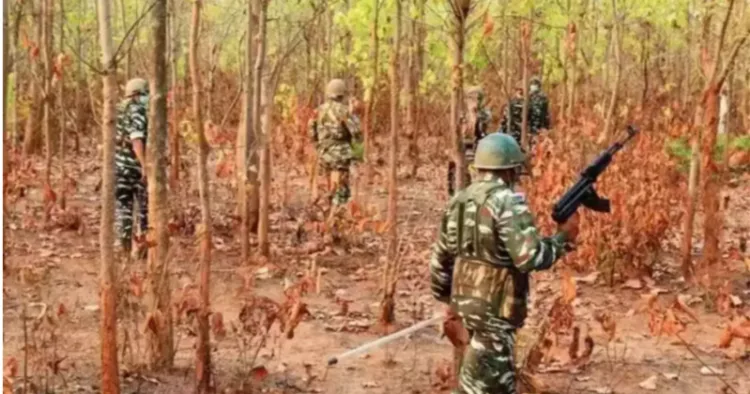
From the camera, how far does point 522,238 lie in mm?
3430

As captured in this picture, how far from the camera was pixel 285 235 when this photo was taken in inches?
284

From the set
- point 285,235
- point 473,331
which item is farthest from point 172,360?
point 285,235

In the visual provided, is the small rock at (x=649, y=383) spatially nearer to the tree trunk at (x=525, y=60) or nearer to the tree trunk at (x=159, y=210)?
the tree trunk at (x=159, y=210)

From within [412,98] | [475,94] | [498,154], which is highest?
[412,98]

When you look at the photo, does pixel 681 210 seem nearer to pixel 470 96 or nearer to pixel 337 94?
pixel 470 96

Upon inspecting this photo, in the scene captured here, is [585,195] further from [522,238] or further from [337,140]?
[337,140]

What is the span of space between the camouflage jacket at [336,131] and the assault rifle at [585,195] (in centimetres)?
381

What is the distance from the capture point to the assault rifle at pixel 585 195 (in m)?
3.58

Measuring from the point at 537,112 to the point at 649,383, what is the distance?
21.1ft

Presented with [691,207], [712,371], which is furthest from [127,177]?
[712,371]

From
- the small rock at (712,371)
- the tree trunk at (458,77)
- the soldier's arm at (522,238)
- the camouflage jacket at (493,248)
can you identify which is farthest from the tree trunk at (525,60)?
the soldier's arm at (522,238)

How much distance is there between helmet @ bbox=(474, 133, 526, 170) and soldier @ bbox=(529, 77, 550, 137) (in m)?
7.06

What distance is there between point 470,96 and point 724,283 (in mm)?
2405

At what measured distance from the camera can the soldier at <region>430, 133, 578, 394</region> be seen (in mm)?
3471
